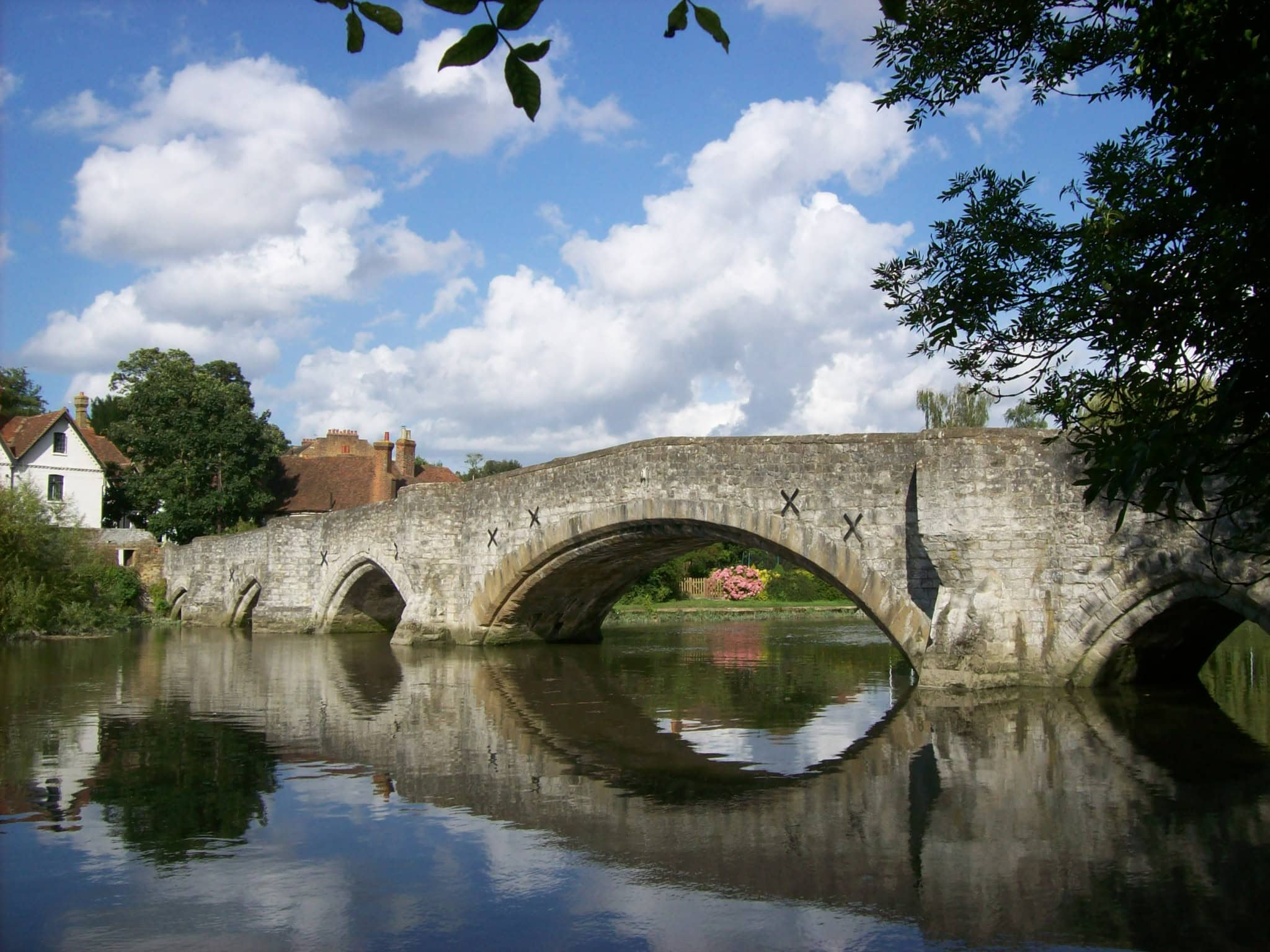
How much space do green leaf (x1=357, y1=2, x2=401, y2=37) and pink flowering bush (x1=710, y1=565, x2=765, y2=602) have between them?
104 ft

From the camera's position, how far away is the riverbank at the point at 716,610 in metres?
28.7

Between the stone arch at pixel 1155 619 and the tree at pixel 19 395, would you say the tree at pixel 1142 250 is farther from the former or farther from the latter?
the tree at pixel 19 395

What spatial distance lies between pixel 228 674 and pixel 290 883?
1084 cm

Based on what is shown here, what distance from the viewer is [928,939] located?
4.56 meters

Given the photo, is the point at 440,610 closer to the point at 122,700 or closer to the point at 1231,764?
the point at 122,700

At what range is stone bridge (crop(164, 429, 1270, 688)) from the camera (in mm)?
10617

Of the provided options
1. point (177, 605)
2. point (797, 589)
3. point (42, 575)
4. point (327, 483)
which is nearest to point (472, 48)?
point (42, 575)

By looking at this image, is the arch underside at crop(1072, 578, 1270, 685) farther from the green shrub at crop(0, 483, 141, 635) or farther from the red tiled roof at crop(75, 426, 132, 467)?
the red tiled roof at crop(75, 426, 132, 467)

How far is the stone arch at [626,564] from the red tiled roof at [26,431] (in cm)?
2494

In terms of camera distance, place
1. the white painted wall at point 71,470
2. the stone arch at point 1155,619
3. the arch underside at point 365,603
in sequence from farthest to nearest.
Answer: the white painted wall at point 71,470 → the arch underside at point 365,603 → the stone arch at point 1155,619

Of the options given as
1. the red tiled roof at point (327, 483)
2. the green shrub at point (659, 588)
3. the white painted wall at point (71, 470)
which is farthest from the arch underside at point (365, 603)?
the white painted wall at point (71, 470)

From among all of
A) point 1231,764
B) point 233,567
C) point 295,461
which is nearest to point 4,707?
point 1231,764

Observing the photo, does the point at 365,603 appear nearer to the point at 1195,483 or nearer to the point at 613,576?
the point at 613,576

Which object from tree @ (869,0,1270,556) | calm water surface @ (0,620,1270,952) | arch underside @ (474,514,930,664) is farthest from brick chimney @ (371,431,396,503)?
tree @ (869,0,1270,556)
